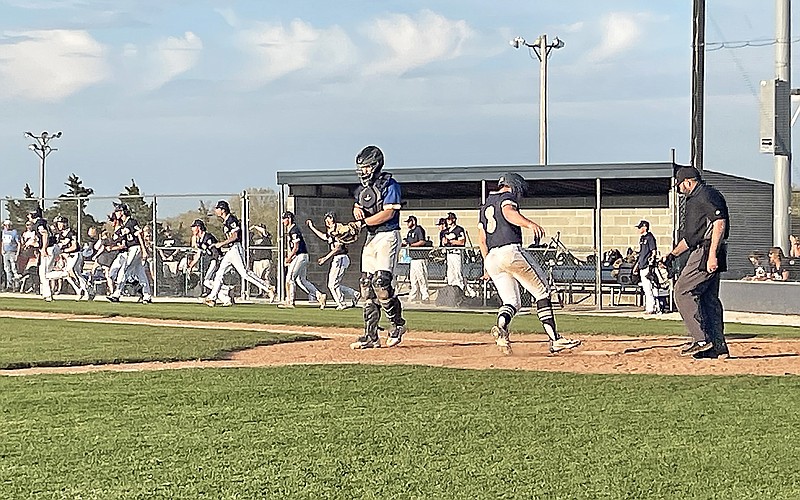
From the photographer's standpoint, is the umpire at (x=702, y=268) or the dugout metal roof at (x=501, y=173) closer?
the umpire at (x=702, y=268)

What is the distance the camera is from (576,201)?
27.8 meters

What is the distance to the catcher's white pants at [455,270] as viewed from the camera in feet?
79.1

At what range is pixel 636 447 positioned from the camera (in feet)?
21.9

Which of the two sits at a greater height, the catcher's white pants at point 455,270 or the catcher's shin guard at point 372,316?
the catcher's white pants at point 455,270

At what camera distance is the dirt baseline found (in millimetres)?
10898

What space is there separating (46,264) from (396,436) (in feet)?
68.7

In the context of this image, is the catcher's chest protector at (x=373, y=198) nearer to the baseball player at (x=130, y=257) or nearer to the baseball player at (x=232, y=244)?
the baseball player at (x=232, y=244)

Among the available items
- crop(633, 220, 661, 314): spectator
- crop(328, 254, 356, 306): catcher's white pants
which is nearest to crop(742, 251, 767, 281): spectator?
crop(633, 220, 661, 314): spectator

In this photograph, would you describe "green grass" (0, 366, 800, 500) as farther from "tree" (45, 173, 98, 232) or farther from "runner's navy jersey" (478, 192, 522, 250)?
"tree" (45, 173, 98, 232)

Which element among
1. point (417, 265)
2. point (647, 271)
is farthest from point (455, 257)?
point (647, 271)

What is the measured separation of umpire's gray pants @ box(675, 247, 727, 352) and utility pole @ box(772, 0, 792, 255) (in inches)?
413

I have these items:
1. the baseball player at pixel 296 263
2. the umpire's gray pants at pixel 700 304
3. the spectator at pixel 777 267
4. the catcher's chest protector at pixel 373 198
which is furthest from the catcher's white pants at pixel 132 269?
the umpire's gray pants at pixel 700 304

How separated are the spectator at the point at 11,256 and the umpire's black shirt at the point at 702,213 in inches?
859

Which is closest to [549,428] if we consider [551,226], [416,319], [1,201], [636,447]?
[636,447]
